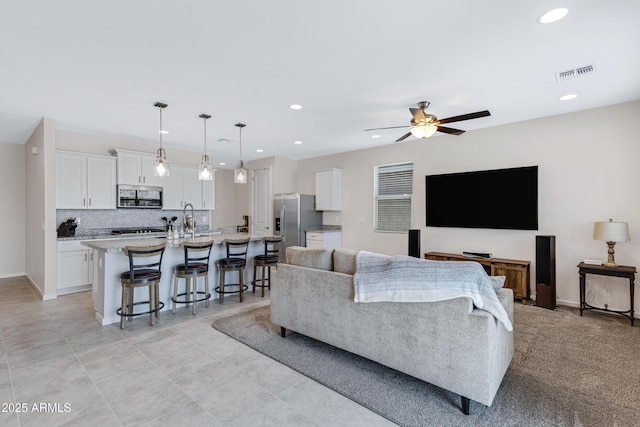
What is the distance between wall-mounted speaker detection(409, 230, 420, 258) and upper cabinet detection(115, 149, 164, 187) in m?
5.06

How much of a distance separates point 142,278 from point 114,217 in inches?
126

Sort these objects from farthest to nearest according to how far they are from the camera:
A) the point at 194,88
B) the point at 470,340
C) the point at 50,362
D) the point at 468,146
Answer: the point at 468,146 < the point at 194,88 < the point at 50,362 < the point at 470,340

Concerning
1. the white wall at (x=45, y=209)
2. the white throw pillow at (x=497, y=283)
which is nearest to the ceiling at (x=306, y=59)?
the white wall at (x=45, y=209)

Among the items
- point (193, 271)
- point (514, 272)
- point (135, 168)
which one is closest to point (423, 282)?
point (193, 271)

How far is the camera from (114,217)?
19.7 ft

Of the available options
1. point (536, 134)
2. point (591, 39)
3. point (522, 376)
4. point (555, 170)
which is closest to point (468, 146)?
point (536, 134)

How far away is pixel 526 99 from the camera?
3871 mm

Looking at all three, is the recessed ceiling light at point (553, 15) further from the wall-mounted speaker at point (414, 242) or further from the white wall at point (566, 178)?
the wall-mounted speaker at point (414, 242)

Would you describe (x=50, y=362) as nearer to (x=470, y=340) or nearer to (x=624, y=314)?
(x=470, y=340)

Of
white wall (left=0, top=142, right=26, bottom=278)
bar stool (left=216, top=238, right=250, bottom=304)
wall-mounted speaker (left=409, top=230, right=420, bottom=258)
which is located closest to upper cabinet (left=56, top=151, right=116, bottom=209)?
white wall (left=0, top=142, right=26, bottom=278)

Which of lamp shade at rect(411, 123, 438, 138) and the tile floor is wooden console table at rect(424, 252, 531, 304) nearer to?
lamp shade at rect(411, 123, 438, 138)

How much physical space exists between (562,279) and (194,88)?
552 centimetres

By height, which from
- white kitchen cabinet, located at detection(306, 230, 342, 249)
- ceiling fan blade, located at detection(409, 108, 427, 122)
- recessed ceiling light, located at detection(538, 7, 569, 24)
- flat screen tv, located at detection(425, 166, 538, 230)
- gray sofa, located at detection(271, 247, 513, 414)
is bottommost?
gray sofa, located at detection(271, 247, 513, 414)

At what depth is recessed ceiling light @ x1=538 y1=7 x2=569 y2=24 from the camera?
217 centimetres
